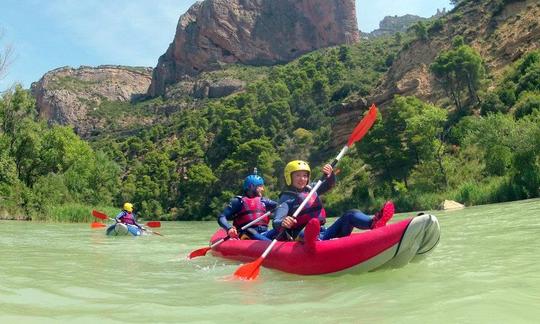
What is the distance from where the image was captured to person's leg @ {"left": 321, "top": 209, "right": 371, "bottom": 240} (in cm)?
494

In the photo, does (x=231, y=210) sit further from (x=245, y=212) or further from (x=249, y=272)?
(x=249, y=272)

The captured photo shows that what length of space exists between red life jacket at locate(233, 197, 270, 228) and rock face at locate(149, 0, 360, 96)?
88176mm

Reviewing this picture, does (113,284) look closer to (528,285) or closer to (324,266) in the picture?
(324,266)

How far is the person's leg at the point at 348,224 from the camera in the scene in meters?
4.94

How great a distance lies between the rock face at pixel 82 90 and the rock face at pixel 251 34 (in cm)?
1335

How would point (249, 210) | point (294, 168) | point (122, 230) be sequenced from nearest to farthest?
point (294, 168)
point (249, 210)
point (122, 230)

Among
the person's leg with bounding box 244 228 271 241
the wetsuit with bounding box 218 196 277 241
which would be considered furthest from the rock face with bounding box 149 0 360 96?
the person's leg with bounding box 244 228 271 241

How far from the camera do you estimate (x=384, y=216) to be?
462 cm

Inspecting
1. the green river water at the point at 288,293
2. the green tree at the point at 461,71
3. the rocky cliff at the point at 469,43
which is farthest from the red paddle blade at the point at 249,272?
the rocky cliff at the point at 469,43

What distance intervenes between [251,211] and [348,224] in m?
2.23

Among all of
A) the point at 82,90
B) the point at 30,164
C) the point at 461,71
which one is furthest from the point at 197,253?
the point at 82,90

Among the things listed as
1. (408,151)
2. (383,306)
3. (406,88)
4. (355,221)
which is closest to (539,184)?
(408,151)

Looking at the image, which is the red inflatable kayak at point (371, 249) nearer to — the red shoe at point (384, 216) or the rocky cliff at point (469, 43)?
the red shoe at point (384, 216)

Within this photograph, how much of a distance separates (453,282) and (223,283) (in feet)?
6.64
